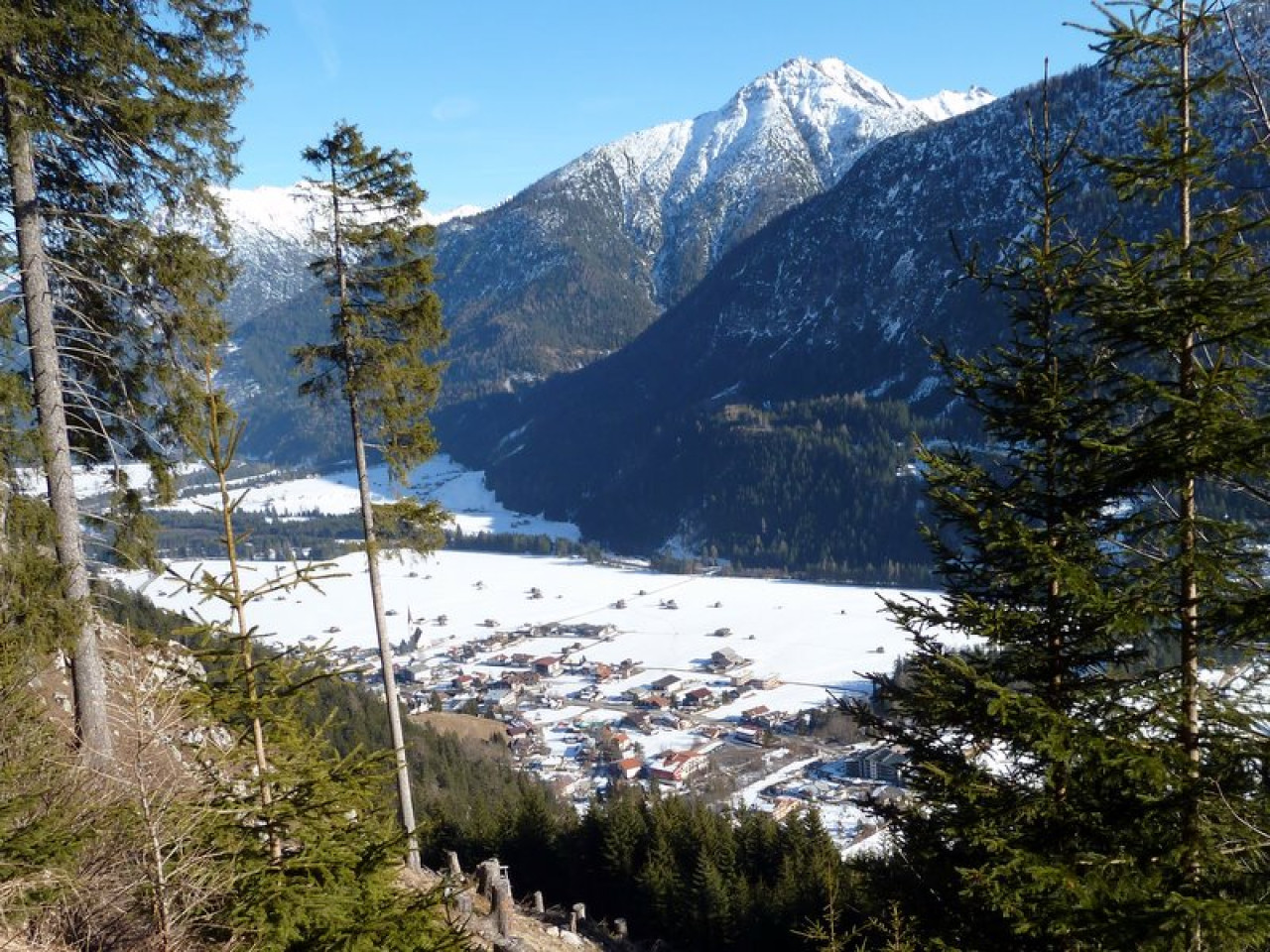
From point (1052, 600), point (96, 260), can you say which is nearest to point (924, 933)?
point (1052, 600)

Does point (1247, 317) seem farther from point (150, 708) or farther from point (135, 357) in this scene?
point (135, 357)

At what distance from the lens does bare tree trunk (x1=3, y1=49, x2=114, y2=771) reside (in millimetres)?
7793

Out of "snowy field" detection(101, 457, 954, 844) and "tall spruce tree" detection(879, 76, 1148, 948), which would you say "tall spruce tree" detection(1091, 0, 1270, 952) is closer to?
"tall spruce tree" detection(879, 76, 1148, 948)

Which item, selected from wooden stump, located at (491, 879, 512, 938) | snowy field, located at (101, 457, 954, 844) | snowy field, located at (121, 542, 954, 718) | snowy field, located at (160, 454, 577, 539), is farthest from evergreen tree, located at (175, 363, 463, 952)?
snowy field, located at (160, 454, 577, 539)

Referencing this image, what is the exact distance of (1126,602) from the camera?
5.03 m

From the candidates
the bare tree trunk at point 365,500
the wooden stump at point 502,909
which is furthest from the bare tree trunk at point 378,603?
the wooden stump at point 502,909

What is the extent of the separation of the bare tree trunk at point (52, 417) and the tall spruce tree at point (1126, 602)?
793 cm

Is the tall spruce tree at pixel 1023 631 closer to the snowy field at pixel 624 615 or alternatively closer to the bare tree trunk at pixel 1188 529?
the bare tree trunk at pixel 1188 529

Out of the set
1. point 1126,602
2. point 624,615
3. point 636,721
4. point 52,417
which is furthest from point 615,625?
point 1126,602

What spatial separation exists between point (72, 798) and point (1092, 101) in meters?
175

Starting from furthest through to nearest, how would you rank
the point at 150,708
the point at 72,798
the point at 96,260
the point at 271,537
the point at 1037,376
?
the point at 271,537, the point at 96,260, the point at 1037,376, the point at 72,798, the point at 150,708

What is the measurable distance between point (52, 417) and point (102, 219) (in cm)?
214

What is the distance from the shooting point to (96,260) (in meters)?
8.52

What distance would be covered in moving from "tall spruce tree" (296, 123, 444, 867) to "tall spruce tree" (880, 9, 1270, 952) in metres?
8.21
